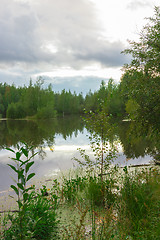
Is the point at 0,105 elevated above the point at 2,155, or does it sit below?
above

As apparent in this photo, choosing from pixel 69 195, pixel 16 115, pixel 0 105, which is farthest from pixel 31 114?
pixel 69 195

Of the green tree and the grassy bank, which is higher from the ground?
the green tree

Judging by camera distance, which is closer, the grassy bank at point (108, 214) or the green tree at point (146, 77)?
the grassy bank at point (108, 214)

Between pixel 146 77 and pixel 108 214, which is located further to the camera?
pixel 146 77

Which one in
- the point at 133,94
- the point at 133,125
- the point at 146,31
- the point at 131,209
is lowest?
the point at 131,209

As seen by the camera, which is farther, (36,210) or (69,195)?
(69,195)

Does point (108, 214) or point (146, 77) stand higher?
Result: point (146, 77)

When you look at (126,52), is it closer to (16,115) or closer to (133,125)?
(133,125)

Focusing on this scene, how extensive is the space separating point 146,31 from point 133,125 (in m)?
4.40

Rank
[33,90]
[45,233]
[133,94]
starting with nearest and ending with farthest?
[45,233] → [133,94] → [33,90]

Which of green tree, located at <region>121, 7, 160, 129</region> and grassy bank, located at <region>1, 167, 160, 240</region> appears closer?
grassy bank, located at <region>1, 167, 160, 240</region>

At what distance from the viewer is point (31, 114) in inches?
2758

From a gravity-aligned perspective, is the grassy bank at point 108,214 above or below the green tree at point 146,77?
below

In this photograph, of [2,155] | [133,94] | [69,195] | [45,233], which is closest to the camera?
[45,233]
